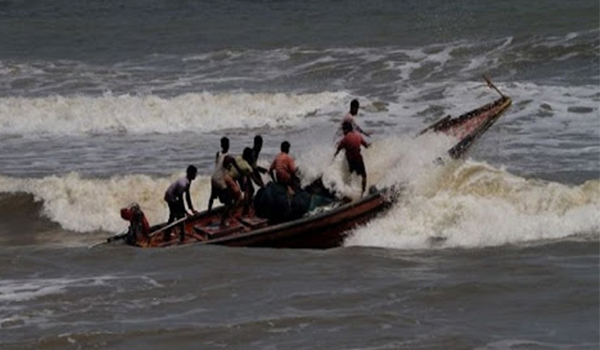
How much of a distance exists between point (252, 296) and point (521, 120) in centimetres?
1248

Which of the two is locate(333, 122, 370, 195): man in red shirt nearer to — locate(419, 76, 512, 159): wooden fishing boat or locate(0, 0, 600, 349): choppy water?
locate(0, 0, 600, 349): choppy water

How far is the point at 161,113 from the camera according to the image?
28.1 metres

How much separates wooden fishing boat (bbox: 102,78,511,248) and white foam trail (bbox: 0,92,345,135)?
1075 centimetres

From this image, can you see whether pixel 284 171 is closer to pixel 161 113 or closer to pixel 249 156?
pixel 249 156

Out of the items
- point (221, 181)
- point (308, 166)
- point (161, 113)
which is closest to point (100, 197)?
point (221, 181)

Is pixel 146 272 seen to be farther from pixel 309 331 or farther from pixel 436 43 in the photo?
pixel 436 43

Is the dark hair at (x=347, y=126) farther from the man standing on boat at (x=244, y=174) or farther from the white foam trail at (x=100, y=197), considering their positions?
the white foam trail at (x=100, y=197)

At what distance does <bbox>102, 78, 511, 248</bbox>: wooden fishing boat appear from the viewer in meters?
15.0

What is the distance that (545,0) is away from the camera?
122 feet

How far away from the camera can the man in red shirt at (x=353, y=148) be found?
16.2 meters

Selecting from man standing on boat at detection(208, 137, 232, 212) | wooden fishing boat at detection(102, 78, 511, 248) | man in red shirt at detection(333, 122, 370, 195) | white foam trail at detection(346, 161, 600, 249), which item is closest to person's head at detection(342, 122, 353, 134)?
man in red shirt at detection(333, 122, 370, 195)

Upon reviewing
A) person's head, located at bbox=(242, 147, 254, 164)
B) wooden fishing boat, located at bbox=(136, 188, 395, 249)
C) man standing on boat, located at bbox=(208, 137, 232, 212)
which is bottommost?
wooden fishing boat, located at bbox=(136, 188, 395, 249)

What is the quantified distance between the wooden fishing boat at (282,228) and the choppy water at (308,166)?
0.82 ft

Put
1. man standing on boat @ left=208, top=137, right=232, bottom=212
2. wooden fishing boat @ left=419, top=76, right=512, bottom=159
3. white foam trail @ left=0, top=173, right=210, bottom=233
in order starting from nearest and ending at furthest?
man standing on boat @ left=208, top=137, right=232, bottom=212, wooden fishing boat @ left=419, top=76, right=512, bottom=159, white foam trail @ left=0, top=173, right=210, bottom=233
